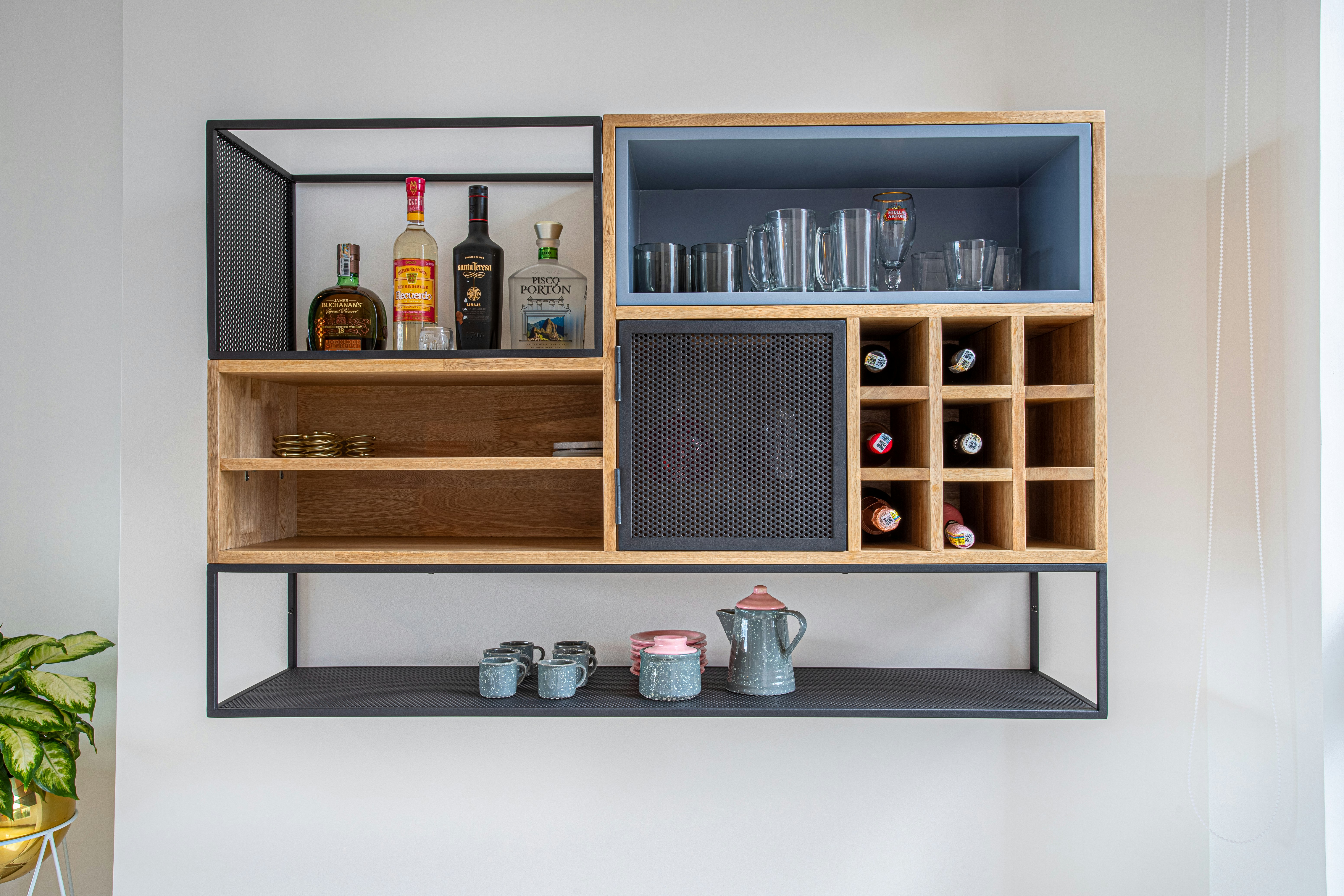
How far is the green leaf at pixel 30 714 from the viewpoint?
1.31 m

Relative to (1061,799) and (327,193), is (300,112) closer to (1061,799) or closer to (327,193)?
(327,193)

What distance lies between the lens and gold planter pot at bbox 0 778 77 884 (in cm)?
133

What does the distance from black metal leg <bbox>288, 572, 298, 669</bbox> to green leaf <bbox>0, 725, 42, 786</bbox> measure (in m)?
0.39

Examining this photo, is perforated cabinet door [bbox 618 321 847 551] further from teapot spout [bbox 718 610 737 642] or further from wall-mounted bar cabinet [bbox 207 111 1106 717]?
teapot spout [bbox 718 610 737 642]

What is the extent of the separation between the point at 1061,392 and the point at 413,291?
105 cm

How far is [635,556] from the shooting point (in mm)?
1280

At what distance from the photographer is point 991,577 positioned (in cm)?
157

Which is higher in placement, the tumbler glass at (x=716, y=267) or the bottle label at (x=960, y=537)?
the tumbler glass at (x=716, y=267)

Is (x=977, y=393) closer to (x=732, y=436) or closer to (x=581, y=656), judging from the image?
(x=732, y=436)

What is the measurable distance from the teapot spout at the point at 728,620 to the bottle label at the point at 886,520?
0.91 ft

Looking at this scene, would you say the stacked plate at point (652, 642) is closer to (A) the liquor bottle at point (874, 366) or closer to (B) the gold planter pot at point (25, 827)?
(A) the liquor bottle at point (874, 366)

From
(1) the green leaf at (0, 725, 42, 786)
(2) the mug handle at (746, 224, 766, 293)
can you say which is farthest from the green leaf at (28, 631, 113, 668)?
(2) the mug handle at (746, 224, 766, 293)

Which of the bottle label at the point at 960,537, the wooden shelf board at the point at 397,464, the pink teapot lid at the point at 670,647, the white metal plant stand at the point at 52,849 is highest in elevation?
the wooden shelf board at the point at 397,464

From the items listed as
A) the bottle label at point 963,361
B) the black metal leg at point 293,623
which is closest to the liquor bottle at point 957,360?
the bottle label at point 963,361
